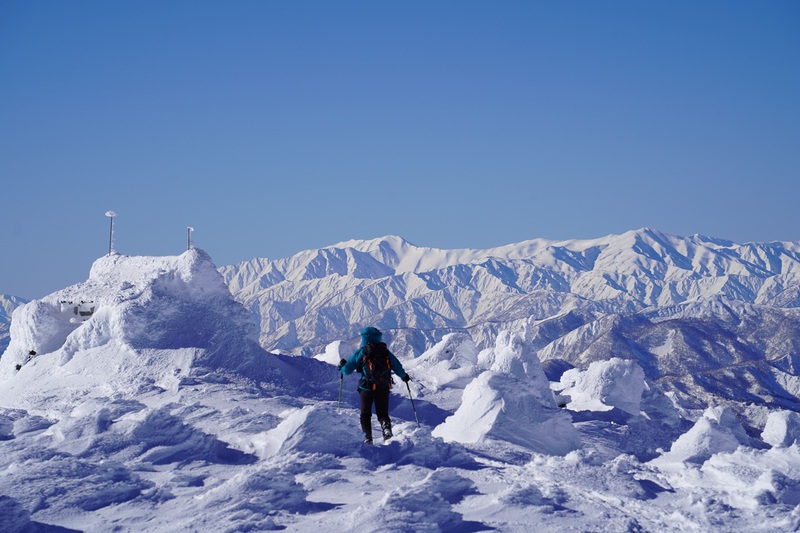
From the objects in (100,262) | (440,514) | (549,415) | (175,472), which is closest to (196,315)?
(100,262)

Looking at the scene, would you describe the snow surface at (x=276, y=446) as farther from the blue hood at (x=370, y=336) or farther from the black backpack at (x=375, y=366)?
the blue hood at (x=370, y=336)

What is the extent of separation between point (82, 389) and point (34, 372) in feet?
20.7

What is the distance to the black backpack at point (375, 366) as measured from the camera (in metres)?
19.5

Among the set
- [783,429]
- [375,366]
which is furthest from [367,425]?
[783,429]

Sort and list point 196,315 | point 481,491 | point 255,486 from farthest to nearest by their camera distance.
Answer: point 196,315
point 481,491
point 255,486

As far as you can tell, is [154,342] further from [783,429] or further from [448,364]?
[783,429]

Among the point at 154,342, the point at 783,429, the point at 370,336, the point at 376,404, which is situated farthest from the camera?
the point at 783,429

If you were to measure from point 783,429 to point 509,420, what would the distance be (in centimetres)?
2212

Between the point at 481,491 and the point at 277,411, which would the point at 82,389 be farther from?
the point at 481,491

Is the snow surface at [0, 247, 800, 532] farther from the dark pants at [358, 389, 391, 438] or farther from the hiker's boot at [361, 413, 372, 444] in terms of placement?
the dark pants at [358, 389, 391, 438]

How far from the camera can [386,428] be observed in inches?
857

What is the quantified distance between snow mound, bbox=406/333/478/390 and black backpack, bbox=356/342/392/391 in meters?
30.4

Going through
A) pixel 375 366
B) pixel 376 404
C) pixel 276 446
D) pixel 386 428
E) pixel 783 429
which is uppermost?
pixel 375 366

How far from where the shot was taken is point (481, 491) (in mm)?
20188
